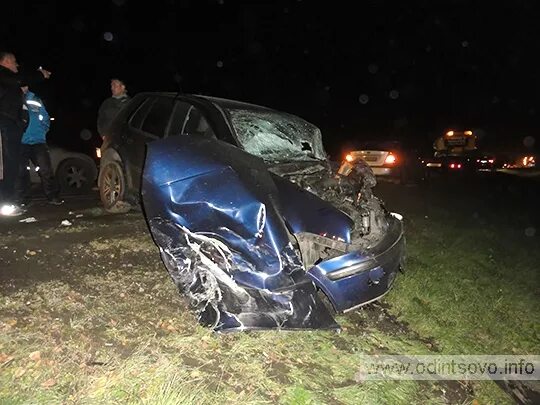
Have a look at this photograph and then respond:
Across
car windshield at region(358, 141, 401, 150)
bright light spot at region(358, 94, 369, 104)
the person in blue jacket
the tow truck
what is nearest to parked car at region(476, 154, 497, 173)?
the tow truck

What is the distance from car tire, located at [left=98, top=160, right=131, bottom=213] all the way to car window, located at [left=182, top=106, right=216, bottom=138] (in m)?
1.20

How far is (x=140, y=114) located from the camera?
222 inches

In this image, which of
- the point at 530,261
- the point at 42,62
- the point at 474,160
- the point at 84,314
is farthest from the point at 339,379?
the point at 42,62

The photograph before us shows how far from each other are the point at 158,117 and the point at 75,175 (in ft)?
9.28

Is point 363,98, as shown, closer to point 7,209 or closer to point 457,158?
point 457,158

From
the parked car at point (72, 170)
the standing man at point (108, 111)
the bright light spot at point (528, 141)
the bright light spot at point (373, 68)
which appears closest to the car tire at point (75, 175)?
the parked car at point (72, 170)

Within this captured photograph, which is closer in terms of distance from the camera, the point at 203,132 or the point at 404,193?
the point at 203,132

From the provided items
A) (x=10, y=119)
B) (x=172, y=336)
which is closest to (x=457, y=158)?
(x=10, y=119)

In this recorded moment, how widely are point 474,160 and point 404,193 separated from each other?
7.13 m

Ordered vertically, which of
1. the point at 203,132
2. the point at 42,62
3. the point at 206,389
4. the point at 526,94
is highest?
the point at 42,62

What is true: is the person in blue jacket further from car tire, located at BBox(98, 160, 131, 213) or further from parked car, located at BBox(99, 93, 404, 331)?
parked car, located at BBox(99, 93, 404, 331)

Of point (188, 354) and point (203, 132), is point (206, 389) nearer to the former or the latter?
point (188, 354)

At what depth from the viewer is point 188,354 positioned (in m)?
3.15

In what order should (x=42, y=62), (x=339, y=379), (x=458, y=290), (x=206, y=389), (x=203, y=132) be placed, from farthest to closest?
(x=42, y=62), (x=458, y=290), (x=203, y=132), (x=339, y=379), (x=206, y=389)
